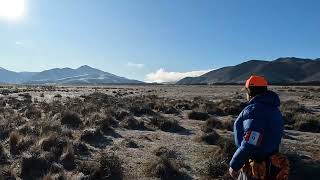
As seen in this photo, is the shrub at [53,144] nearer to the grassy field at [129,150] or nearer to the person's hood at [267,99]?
the grassy field at [129,150]

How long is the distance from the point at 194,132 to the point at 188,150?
15.9ft

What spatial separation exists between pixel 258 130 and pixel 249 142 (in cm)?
20

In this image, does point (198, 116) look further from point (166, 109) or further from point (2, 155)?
point (2, 155)

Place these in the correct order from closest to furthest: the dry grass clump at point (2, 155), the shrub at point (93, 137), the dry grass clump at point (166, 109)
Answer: the dry grass clump at point (2, 155) < the shrub at point (93, 137) < the dry grass clump at point (166, 109)

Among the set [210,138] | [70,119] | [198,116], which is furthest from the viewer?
[198,116]

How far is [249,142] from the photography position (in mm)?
5934

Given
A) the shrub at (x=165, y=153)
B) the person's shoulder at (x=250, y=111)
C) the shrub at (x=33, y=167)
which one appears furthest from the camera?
the shrub at (x=165, y=153)

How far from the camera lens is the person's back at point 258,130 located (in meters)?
5.96

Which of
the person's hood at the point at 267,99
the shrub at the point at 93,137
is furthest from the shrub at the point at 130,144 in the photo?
the person's hood at the point at 267,99

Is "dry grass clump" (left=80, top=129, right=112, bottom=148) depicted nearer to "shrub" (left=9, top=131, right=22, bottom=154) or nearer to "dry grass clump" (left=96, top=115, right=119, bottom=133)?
"dry grass clump" (left=96, top=115, right=119, bottom=133)

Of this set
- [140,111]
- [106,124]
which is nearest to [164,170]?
[106,124]

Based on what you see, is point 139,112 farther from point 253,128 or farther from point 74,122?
point 253,128

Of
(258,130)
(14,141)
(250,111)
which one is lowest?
(14,141)

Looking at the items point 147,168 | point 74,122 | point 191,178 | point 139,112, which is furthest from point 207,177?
point 139,112
